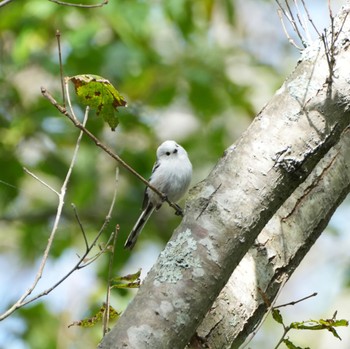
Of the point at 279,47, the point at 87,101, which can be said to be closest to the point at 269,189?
the point at 87,101

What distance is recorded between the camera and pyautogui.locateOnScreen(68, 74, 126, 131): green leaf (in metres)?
2.52

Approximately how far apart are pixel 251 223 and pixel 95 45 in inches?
151

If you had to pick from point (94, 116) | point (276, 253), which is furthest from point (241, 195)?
point (94, 116)

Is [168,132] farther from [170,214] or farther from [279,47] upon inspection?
[279,47]

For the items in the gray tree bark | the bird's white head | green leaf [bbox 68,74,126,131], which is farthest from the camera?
the bird's white head

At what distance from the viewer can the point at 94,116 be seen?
5859 millimetres

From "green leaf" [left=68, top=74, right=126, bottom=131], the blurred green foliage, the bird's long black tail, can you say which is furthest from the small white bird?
"green leaf" [left=68, top=74, right=126, bottom=131]

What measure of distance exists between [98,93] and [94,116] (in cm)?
333

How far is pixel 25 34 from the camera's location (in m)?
5.46

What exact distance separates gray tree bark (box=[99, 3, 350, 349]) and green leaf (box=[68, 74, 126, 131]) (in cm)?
47

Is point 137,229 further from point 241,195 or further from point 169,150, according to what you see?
point 241,195

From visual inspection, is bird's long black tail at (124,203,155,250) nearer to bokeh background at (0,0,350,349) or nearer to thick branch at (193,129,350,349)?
bokeh background at (0,0,350,349)

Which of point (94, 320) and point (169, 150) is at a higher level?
point (169, 150)

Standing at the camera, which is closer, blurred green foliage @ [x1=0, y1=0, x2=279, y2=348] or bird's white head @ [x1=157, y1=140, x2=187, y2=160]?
bird's white head @ [x1=157, y1=140, x2=187, y2=160]
